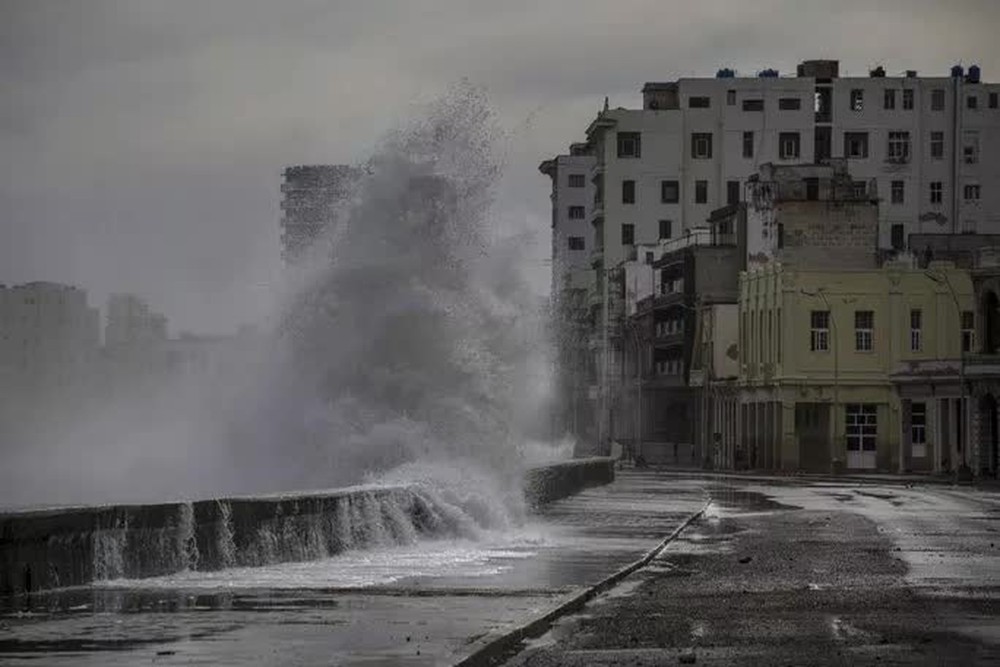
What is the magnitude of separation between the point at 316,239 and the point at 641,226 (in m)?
96.7

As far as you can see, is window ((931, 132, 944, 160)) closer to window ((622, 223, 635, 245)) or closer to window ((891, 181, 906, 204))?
window ((891, 181, 906, 204))

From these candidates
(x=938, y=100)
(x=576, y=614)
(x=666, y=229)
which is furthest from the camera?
(x=666, y=229)

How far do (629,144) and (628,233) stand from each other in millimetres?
5945

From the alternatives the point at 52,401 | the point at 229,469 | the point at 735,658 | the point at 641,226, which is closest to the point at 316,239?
the point at 229,469

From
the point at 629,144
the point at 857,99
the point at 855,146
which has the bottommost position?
the point at 855,146

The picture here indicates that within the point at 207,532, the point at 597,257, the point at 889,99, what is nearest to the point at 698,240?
the point at 889,99

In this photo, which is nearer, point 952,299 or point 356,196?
point 356,196

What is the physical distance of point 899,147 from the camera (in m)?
134

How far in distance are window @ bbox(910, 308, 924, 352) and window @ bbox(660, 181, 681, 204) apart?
1805 inches

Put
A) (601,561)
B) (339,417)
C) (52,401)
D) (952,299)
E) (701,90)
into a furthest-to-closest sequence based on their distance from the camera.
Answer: (701,90) → (952,299) → (52,401) → (339,417) → (601,561)

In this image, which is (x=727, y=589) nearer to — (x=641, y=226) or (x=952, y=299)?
(x=952, y=299)

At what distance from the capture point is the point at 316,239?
4319 centimetres

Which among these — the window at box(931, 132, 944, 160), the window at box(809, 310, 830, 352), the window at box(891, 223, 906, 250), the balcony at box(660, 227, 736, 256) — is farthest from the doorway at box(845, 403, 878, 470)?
the window at box(931, 132, 944, 160)

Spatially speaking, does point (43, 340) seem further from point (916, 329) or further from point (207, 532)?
point (916, 329)
